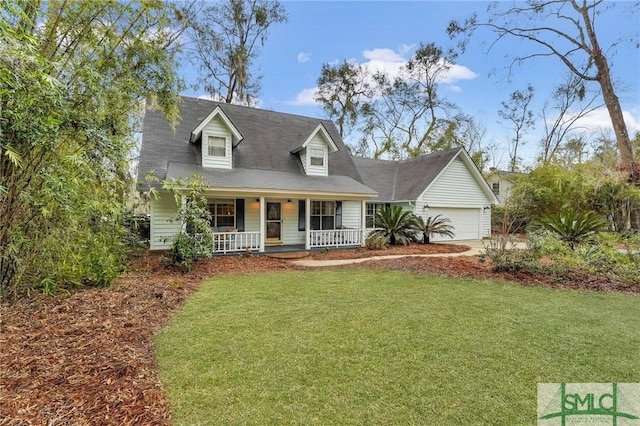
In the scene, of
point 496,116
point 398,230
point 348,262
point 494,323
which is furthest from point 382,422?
point 496,116

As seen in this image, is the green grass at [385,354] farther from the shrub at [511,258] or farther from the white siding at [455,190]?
the white siding at [455,190]

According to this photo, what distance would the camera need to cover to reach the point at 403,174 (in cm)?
1808

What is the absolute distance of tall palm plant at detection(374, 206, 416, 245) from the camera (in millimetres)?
13547

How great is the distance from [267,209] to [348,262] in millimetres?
4565

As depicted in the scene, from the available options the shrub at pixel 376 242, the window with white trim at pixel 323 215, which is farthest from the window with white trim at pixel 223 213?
the shrub at pixel 376 242

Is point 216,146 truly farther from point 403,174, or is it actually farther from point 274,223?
point 403,174

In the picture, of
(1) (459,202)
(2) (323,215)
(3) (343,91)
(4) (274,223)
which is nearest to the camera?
(4) (274,223)

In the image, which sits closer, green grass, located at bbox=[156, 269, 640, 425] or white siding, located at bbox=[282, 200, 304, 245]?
green grass, located at bbox=[156, 269, 640, 425]

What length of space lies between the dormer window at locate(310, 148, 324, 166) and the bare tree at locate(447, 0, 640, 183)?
29.8ft

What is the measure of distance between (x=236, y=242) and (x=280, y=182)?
2.77 metres

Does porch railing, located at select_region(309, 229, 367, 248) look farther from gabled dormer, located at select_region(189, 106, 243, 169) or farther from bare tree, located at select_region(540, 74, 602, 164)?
bare tree, located at select_region(540, 74, 602, 164)

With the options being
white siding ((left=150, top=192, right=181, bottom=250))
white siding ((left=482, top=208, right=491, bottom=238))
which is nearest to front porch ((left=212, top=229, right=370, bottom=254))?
white siding ((left=150, top=192, right=181, bottom=250))

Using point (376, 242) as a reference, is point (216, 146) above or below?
above

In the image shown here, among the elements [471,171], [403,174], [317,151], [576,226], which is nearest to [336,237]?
[317,151]
